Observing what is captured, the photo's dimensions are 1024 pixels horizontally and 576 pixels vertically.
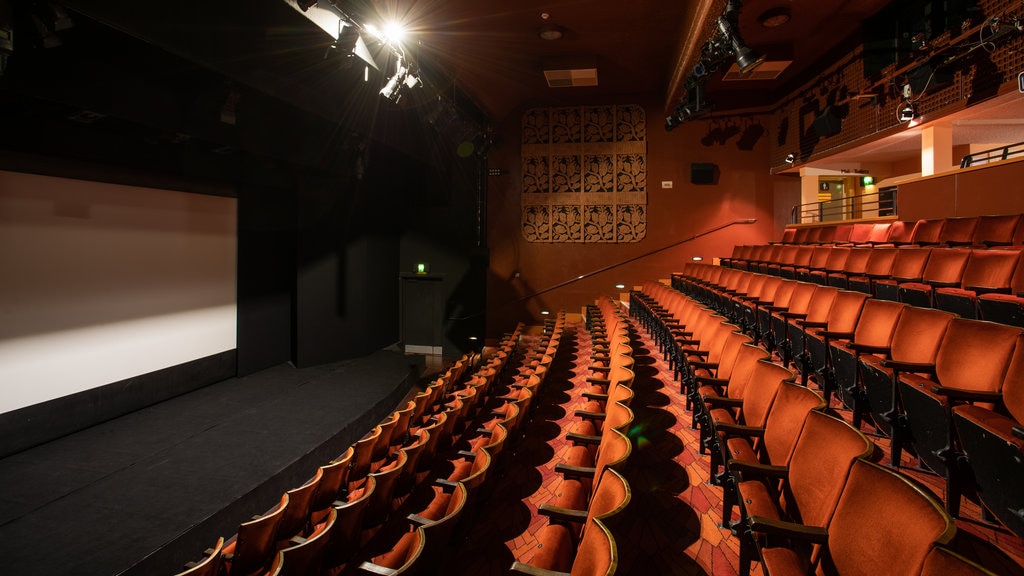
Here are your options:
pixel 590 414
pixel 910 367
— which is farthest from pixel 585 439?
pixel 910 367

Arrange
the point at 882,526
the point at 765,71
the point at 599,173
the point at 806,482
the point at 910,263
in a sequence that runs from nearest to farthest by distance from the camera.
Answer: the point at 882,526 → the point at 806,482 → the point at 910,263 → the point at 765,71 → the point at 599,173

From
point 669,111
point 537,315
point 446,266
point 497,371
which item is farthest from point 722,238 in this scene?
point 497,371

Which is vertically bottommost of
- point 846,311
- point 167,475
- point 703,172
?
point 167,475

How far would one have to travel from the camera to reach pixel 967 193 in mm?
1378

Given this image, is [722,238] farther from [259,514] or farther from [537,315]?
[259,514]

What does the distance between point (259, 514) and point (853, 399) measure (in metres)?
1.03

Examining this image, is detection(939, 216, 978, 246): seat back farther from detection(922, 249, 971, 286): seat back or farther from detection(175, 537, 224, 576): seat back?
detection(175, 537, 224, 576): seat back

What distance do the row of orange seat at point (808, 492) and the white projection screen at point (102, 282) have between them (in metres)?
1.40

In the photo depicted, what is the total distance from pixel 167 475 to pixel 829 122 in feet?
7.89

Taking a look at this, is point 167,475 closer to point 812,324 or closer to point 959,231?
point 812,324

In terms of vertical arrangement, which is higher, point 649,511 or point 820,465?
point 820,465

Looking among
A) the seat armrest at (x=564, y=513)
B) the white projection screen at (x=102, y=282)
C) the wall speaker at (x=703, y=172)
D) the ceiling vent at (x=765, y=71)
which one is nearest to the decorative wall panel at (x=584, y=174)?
the wall speaker at (x=703, y=172)

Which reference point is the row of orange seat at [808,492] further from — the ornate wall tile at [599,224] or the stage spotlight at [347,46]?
the ornate wall tile at [599,224]

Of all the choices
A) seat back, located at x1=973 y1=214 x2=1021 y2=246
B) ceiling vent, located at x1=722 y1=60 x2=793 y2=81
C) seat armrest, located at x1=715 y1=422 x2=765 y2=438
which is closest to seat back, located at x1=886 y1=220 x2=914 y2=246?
seat back, located at x1=973 y1=214 x2=1021 y2=246
